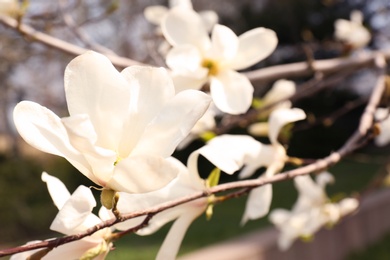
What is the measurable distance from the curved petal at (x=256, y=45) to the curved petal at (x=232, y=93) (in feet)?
0.09

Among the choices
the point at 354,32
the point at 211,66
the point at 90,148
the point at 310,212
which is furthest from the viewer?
the point at 354,32

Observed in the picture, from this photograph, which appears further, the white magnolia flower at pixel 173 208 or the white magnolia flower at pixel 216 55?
the white magnolia flower at pixel 216 55

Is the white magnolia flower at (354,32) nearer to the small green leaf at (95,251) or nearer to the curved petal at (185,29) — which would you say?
the curved petal at (185,29)

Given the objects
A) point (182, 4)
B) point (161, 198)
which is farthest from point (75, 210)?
point (182, 4)

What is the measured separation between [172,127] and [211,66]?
1.05ft

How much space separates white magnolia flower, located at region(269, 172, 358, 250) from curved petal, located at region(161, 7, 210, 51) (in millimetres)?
454

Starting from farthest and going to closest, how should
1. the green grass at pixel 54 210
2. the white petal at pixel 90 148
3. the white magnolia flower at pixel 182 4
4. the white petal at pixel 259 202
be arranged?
the green grass at pixel 54 210 → the white magnolia flower at pixel 182 4 → the white petal at pixel 259 202 → the white petal at pixel 90 148

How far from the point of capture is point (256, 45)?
662mm

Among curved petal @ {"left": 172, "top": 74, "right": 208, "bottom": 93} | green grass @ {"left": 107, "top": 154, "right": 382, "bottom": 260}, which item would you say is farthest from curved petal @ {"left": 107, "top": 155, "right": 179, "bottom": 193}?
green grass @ {"left": 107, "top": 154, "right": 382, "bottom": 260}

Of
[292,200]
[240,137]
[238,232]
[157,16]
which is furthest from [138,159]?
[292,200]

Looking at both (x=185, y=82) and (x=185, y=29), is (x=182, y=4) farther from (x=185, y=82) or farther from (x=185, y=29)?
(x=185, y=82)

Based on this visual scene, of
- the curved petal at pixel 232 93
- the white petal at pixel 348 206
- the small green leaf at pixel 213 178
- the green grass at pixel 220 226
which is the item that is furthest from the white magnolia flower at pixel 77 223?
the green grass at pixel 220 226

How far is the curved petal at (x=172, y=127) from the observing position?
0.37m

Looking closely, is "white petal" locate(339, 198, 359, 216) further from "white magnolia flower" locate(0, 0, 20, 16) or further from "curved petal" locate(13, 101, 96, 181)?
"curved petal" locate(13, 101, 96, 181)
